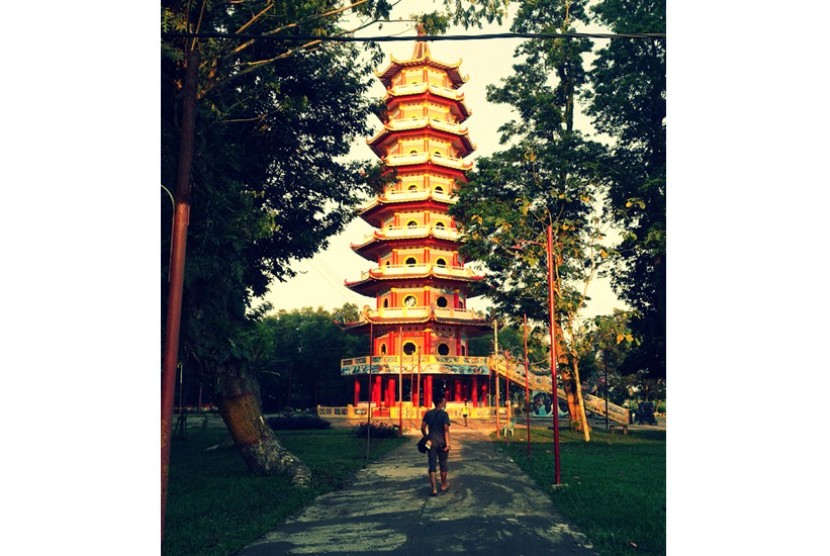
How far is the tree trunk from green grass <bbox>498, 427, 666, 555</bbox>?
5.10 meters

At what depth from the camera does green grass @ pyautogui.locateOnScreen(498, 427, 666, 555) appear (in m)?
7.72

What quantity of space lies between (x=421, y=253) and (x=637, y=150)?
63.0 feet

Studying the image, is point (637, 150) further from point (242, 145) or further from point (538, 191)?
point (242, 145)

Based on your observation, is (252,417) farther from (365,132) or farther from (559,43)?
(559,43)

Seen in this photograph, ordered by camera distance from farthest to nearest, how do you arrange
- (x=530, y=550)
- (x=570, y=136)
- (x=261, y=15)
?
(x=570, y=136), (x=261, y=15), (x=530, y=550)

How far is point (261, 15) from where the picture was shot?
11.3 m

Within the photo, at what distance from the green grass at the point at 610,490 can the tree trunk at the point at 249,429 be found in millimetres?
5102

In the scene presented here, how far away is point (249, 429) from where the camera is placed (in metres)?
12.8

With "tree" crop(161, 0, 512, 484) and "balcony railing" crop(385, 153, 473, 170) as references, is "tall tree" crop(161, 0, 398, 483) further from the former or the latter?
"balcony railing" crop(385, 153, 473, 170)

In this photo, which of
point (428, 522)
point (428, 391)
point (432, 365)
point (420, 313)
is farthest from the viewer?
point (428, 391)

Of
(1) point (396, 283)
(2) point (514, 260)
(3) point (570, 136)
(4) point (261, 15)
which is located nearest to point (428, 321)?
(1) point (396, 283)

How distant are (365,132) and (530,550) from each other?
14.6 m

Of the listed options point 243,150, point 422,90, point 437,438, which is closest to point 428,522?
point 437,438

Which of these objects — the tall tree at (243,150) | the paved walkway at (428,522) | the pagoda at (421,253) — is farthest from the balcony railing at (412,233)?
the paved walkway at (428,522)
